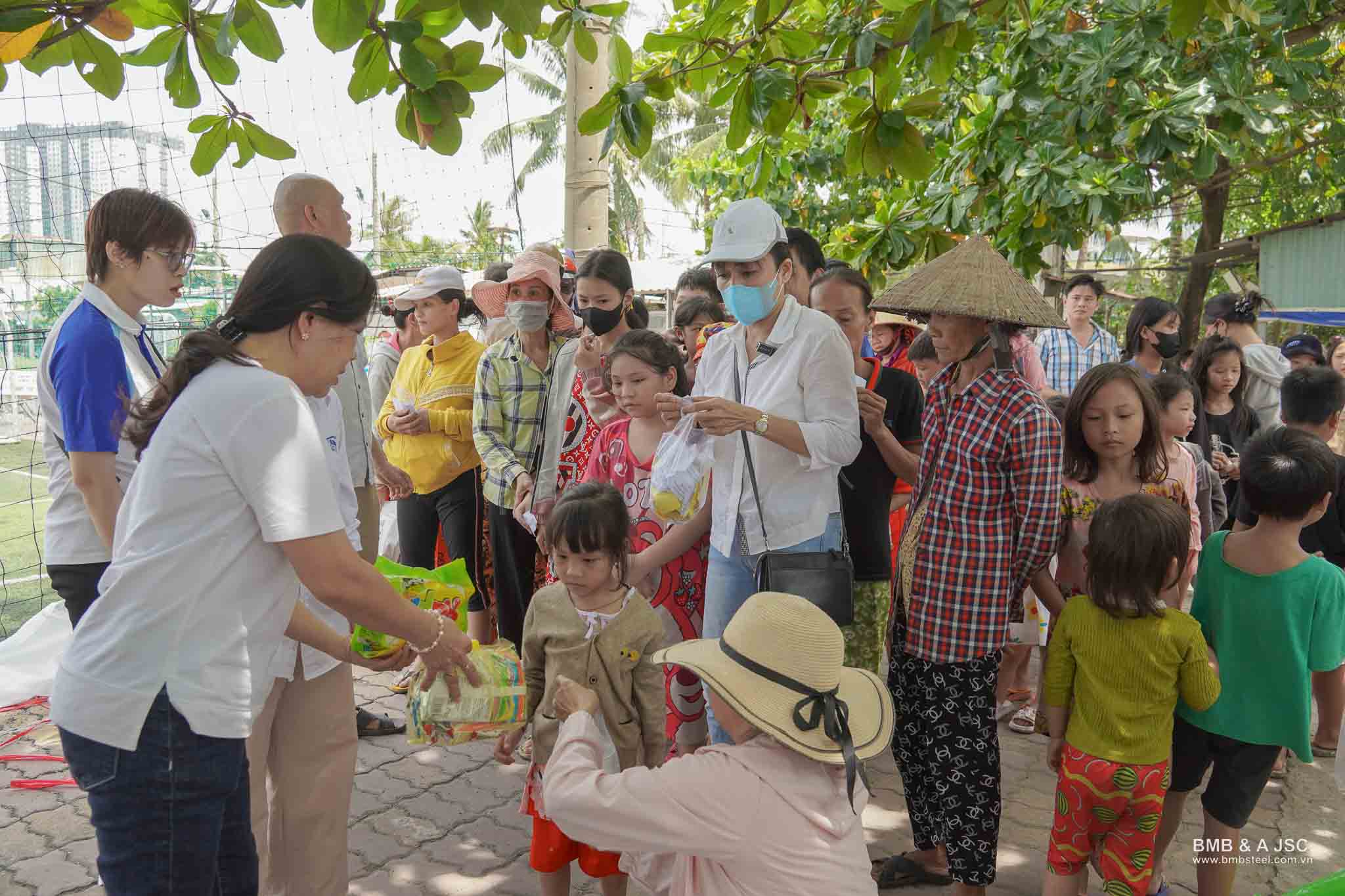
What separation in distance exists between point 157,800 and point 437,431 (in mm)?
2728

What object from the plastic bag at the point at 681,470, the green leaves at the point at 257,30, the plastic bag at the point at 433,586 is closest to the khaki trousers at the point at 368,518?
the plastic bag at the point at 433,586

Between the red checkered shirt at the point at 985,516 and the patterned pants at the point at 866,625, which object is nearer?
the red checkered shirt at the point at 985,516

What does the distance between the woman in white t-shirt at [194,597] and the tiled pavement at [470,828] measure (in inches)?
60.5

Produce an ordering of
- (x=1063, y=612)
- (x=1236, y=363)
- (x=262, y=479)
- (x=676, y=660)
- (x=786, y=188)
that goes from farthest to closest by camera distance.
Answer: (x=786, y=188) < (x=1236, y=363) < (x=1063, y=612) < (x=676, y=660) < (x=262, y=479)

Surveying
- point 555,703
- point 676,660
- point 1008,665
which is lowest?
point 1008,665

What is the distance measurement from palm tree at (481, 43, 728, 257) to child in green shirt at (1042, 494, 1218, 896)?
97.7 feet

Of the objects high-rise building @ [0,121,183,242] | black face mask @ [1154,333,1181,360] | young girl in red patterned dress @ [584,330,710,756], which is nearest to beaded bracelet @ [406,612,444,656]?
young girl in red patterned dress @ [584,330,710,756]

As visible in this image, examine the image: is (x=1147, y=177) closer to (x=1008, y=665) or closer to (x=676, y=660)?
(x=1008, y=665)

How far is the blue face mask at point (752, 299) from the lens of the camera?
2.97 m

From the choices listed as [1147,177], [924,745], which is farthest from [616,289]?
[1147,177]

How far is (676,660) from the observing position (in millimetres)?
1868

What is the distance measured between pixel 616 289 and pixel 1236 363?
333cm

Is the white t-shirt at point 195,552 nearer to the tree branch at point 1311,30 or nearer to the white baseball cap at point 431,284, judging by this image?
the white baseball cap at point 431,284

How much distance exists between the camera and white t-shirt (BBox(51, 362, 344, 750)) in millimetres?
1712
